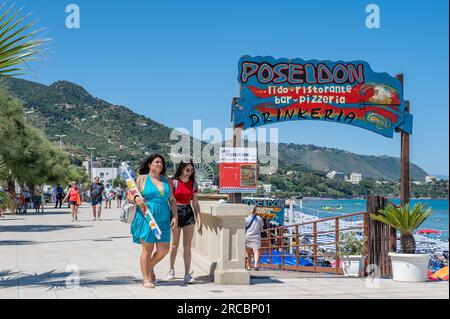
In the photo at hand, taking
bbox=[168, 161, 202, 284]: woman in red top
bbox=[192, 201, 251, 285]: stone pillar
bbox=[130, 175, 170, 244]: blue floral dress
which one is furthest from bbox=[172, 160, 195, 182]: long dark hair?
bbox=[130, 175, 170, 244]: blue floral dress

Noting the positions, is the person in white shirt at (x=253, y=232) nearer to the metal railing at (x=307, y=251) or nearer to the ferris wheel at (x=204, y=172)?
the metal railing at (x=307, y=251)

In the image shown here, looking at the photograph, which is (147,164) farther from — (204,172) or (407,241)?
(204,172)

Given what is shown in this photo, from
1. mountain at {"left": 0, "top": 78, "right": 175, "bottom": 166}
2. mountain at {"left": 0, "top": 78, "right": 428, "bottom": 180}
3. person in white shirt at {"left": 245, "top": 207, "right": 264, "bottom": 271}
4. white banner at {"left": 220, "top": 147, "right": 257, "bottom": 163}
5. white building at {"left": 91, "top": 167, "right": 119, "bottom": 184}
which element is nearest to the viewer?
person in white shirt at {"left": 245, "top": 207, "right": 264, "bottom": 271}

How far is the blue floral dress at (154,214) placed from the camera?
8.05 metres

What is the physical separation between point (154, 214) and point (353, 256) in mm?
5456

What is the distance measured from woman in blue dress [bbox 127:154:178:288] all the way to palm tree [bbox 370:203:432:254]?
445cm

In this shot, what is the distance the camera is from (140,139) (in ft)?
486

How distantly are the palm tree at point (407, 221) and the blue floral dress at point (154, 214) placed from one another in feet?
14.7

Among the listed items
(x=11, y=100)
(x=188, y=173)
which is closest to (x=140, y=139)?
(x=11, y=100)

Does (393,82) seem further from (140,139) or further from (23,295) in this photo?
(140,139)

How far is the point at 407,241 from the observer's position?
412 inches

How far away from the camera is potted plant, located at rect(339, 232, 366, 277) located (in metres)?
12.1

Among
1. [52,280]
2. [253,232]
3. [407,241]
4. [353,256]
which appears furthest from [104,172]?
[52,280]

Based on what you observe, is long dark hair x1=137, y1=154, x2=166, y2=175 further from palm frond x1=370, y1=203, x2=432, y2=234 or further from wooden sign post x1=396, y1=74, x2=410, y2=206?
wooden sign post x1=396, y1=74, x2=410, y2=206
